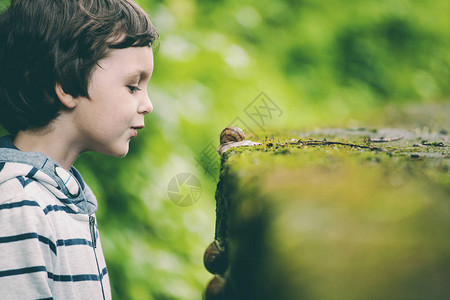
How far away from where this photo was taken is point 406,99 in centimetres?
322

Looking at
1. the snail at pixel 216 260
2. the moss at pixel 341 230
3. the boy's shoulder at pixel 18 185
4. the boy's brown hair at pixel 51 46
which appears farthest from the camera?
the boy's brown hair at pixel 51 46

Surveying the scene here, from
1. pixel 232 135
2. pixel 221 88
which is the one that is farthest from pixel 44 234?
pixel 221 88

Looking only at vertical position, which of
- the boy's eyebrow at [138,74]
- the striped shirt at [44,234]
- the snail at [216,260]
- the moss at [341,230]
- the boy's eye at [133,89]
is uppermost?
the boy's eyebrow at [138,74]

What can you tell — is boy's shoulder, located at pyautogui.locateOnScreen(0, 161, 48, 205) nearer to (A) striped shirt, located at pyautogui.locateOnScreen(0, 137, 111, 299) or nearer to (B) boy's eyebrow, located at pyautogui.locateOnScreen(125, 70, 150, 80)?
(A) striped shirt, located at pyautogui.locateOnScreen(0, 137, 111, 299)

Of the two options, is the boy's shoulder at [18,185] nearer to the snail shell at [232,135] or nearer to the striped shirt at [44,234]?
the striped shirt at [44,234]

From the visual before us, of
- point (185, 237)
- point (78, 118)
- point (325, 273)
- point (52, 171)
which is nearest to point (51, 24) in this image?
point (78, 118)

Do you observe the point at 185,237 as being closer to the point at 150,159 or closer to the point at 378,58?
the point at 150,159

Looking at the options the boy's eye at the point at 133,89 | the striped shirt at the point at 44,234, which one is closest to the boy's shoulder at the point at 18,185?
the striped shirt at the point at 44,234

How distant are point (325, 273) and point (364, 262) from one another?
39mm

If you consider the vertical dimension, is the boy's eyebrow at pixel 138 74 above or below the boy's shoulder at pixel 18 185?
above

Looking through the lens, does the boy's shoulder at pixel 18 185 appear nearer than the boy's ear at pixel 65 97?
Yes

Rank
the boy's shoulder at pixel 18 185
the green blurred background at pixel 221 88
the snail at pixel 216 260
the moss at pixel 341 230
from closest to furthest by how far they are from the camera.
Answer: the moss at pixel 341 230 < the snail at pixel 216 260 < the boy's shoulder at pixel 18 185 < the green blurred background at pixel 221 88

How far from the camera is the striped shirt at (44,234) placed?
0.86m

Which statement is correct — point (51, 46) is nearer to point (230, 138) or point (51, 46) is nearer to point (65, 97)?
point (65, 97)
